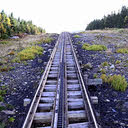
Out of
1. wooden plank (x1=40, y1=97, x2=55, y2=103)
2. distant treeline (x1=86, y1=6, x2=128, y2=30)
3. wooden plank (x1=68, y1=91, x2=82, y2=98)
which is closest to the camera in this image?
wooden plank (x1=40, y1=97, x2=55, y2=103)

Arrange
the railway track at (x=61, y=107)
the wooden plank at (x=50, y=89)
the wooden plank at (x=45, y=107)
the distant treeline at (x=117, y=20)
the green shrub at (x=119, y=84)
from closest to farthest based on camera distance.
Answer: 1. the railway track at (x=61, y=107)
2. the wooden plank at (x=45, y=107)
3. the wooden plank at (x=50, y=89)
4. the green shrub at (x=119, y=84)
5. the distant treeline at (x=117, y=20)

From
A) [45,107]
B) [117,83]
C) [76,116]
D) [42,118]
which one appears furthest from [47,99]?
[117,83]

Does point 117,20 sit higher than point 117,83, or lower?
higher

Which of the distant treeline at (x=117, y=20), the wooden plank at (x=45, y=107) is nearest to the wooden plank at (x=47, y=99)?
the wooden plank at (x=45, y=107)

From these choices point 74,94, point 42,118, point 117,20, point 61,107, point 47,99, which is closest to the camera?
point 42,118

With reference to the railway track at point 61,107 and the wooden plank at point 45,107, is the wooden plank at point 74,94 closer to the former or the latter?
the railway track at point 61,107

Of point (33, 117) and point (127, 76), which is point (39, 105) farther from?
point (127, 76)

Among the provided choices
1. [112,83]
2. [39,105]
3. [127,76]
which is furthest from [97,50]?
[39,105]

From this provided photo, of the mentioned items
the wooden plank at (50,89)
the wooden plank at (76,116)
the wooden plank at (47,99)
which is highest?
the wooden plank at (50,89)

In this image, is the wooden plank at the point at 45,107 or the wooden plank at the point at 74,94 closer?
the wooden plank at the point at 45,107

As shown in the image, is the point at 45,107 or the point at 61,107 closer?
the point at 61,107

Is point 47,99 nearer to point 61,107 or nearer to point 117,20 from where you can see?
point 61,107

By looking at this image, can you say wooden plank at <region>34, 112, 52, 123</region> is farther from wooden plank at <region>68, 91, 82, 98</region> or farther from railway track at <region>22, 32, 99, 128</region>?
wooden plank at <region>68, 91, 82, 98</region>

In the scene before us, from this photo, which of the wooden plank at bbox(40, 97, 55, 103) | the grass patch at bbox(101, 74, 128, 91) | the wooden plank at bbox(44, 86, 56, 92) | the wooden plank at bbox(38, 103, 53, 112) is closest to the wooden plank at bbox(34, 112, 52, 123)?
the wooden plank at bbox(38, 103, 53, 112)
